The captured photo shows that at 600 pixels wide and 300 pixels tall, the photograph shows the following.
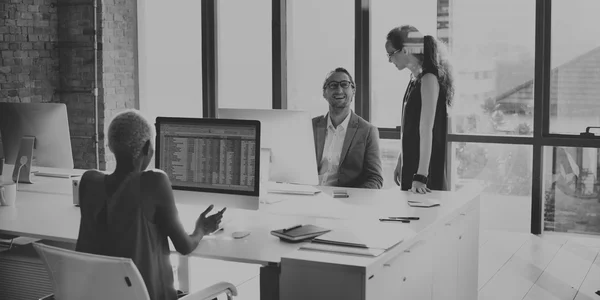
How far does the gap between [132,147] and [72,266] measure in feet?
1.59

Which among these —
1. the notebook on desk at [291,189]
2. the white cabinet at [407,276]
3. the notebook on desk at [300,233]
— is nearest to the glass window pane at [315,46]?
the notebook on desk at [291,189]

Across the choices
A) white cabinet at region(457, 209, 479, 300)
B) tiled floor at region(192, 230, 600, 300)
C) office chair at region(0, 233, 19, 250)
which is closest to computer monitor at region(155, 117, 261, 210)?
office chair at region(0, 233, 19, 250)

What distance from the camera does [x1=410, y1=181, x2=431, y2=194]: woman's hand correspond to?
4.09m

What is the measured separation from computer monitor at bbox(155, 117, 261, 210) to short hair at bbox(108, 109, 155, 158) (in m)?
0.70

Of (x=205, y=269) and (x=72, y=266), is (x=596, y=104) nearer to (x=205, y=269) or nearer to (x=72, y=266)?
(x=205, y=269)

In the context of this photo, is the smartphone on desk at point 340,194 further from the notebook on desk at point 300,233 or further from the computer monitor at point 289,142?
the notebook on desk at point 300,233

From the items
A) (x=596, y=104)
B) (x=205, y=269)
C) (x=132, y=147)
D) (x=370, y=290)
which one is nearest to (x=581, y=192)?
(x=596, y=104)

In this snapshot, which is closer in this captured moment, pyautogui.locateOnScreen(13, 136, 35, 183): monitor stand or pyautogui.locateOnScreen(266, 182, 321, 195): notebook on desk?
pyautogui.locateOnScreen(266, 182, 321, 195): notebook on desk

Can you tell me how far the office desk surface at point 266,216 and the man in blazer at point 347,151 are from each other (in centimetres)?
28

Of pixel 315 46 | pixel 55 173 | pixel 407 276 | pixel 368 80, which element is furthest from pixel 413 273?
pixel 315 46

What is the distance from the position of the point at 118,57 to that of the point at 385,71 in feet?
8.53

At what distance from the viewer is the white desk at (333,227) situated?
8.65 feet

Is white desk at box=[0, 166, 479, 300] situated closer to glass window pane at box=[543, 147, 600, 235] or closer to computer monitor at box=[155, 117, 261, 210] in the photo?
computer monitor at box=[155, 117, 261, 210]

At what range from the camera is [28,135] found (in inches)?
173
